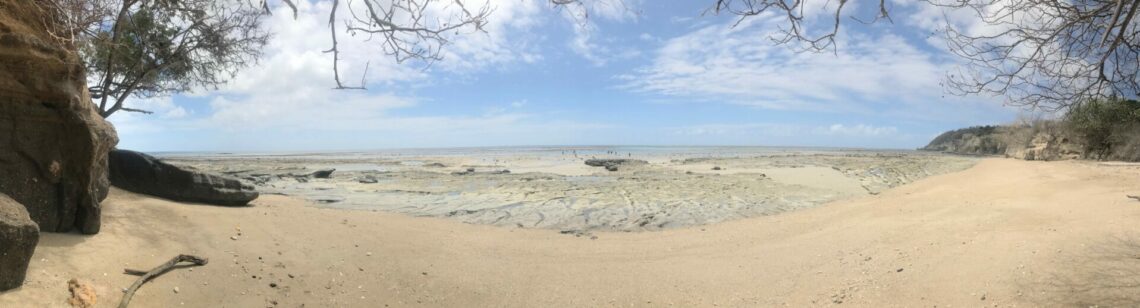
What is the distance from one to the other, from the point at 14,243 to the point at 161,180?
153 inches

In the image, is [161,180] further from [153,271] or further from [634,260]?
[634,260]

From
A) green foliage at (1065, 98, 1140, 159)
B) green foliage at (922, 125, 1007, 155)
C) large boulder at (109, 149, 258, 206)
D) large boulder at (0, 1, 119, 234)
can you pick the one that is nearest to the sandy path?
large boulder at (0, 1, 119, 234)

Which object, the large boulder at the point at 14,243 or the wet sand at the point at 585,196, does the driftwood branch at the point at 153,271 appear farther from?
the wet sand at the point at 585,196

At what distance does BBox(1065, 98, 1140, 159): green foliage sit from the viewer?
18898 millimetres

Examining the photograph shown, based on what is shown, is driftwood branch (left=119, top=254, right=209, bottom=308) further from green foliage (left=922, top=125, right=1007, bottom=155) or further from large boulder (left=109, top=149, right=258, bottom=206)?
green foliage (left=922, top=125, right=1007, bottom=155)

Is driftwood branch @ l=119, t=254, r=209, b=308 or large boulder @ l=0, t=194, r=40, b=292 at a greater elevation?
large boulder @ l=0, t=194, r=40, b=292

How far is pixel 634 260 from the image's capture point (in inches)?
278

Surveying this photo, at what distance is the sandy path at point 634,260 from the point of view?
4.38 m

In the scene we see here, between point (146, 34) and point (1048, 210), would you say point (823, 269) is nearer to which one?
point (1048, 210)

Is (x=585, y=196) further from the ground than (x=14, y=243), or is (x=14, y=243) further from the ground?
(x=14, y=243)

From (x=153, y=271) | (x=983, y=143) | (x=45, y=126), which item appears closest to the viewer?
(x=153, y=271)

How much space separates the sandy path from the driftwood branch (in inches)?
3.2

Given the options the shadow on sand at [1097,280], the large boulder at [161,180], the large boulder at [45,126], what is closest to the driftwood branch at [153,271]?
the large boulder at [45,126]

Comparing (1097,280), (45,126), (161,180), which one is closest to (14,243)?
(45,126)
